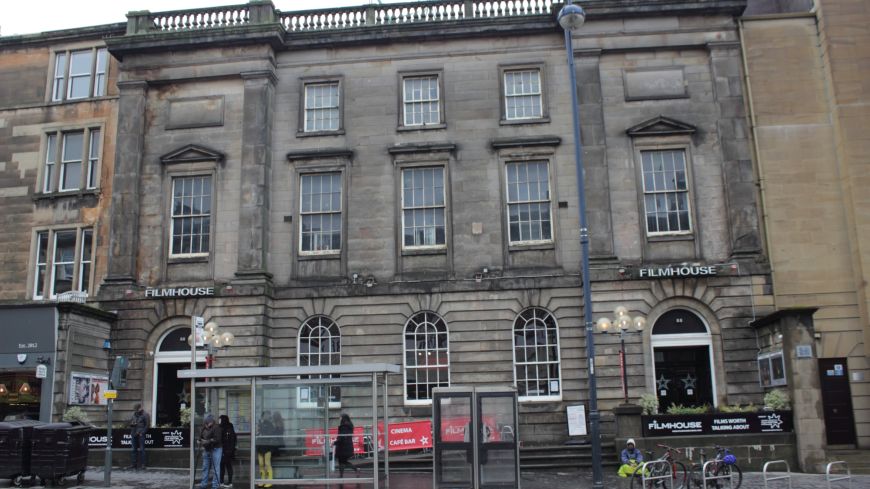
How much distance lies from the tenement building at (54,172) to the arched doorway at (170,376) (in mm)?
1777

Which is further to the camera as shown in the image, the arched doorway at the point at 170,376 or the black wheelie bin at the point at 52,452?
the arched doorway at the point at 170,376

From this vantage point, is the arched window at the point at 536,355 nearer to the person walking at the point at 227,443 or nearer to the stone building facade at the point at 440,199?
the stone building facade at the point at 440,199

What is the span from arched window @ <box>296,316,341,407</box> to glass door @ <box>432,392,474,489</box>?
9.86 metres

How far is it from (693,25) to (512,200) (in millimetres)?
8804

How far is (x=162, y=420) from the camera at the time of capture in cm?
2622

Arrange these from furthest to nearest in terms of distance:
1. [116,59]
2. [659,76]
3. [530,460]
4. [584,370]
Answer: [116,59] < [659,76] < [584,370] < [530,460]

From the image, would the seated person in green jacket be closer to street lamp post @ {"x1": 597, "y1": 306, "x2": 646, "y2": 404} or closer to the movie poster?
street lamp post @ {"x1": 597, "y1": 306, "x2": 646, "y2": 404}

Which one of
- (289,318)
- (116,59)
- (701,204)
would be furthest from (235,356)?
(701,204)

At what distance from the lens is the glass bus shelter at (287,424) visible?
16719mm

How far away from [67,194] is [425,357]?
1484 centimetres

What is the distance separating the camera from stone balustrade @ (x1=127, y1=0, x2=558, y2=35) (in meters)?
28.2

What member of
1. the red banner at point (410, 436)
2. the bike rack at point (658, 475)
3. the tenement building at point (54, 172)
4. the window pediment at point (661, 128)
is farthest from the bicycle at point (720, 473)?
the tenement building at point (54, 172)

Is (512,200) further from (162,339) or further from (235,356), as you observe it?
(162,339)

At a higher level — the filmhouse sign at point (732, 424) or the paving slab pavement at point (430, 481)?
the filmhouse sign at point (732, 424)
